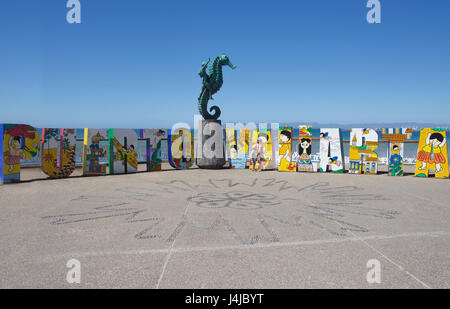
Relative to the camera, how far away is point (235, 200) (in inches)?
323

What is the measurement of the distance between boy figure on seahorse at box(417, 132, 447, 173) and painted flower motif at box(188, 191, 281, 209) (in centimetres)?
865

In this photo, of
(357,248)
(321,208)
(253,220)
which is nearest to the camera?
(357,248)

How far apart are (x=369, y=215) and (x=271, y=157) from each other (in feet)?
29.2

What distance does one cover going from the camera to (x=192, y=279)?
365 cm

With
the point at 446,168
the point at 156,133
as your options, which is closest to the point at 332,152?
the point at 446,168

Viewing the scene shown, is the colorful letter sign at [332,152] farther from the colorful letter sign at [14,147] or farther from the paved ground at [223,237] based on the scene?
the colorful letter sign at [14,147]

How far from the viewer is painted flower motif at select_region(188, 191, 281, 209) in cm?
757

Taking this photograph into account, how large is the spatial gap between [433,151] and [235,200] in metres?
10.3

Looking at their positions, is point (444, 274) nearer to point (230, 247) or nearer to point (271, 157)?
point (230, 247)

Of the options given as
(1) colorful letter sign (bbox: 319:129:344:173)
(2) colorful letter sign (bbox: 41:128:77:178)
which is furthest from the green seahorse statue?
(2) colorful letter sign (bbox: 41:128:77:178)

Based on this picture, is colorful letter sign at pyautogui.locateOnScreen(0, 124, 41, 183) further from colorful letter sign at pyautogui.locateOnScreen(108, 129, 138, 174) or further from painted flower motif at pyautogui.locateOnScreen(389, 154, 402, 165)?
painted flower motif at pyautogui.locateOnScreen(389, 154, 402, 165)

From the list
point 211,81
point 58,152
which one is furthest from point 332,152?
point 58,152

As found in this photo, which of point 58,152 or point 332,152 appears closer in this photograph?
point 58,152

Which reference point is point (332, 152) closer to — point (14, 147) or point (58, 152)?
point (58, 152)
